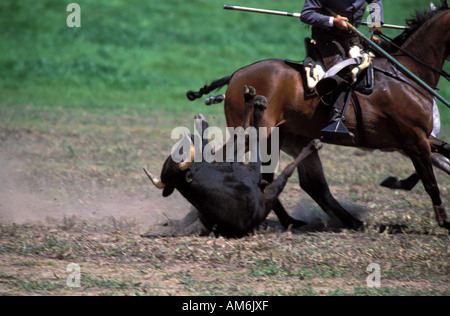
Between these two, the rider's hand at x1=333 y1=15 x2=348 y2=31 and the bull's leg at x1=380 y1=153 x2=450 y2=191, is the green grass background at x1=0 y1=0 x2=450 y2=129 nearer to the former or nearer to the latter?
the bull's leg at x1=380 y1=153 x2=450 y2=191

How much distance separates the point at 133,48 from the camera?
2375 centimetres

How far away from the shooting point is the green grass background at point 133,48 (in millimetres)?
19702

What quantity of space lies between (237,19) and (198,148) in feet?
66.4

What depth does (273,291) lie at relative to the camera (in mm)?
5383

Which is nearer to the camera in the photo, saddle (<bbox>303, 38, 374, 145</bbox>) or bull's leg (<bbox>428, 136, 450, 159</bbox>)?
saddle (<bbox>303, 38, 374, 145</bbox>)

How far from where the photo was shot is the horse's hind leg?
714 cm

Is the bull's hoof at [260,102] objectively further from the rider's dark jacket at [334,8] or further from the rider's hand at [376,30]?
the rider's hand at [376,30]

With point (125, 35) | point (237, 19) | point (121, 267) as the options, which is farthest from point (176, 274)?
point (237, 19)

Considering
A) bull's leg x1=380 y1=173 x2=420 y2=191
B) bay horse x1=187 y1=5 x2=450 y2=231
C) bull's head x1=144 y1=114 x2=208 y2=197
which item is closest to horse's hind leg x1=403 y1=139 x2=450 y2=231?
bay horse x1=187 y1=5 x2=450 y2=231

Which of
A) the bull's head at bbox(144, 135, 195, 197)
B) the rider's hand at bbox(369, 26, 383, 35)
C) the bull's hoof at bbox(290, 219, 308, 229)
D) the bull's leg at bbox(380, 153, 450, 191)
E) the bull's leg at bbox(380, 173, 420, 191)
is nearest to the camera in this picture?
the bull's head at bbox(144, 135, 195, 197)

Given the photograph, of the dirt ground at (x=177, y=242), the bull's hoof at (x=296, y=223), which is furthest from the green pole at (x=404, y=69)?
the bull's hoof at (x=296, y=223)

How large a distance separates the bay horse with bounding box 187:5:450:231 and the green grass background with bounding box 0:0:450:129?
10010mm

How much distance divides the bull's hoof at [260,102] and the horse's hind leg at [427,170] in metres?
1.67

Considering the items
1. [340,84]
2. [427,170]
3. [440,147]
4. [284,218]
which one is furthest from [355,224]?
[340,84]
